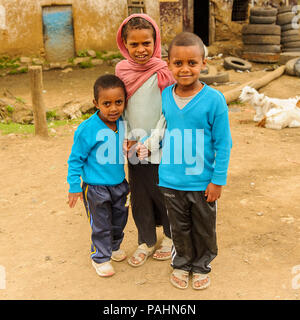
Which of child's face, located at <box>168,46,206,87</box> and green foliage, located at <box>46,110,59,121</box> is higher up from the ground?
child's face, located at <box>168,46,206,87</box>

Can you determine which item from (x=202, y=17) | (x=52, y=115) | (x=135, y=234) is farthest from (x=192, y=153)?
(x=202, y=17)

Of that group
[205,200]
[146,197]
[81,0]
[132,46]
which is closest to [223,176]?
[205,200]

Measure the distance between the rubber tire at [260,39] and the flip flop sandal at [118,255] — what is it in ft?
30.9

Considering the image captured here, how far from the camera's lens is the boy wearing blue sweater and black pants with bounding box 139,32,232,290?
6.92ft

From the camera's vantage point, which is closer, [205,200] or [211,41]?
[205,200]

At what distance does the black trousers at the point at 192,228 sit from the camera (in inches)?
89.5

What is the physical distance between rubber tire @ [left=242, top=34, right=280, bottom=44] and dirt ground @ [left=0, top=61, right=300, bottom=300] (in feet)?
20.3

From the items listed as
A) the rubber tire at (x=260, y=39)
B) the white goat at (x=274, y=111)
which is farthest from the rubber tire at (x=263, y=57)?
the white goat at (x=274, y=111)

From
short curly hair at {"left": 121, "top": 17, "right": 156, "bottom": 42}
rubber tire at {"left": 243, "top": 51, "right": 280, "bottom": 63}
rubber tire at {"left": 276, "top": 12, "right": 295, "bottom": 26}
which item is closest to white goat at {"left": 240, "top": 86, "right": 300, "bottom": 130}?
short curly hair at {"left": 121, "top": 17, "right": 156, "bottom": 42}

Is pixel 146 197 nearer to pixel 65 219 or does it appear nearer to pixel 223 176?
pixel 223 176

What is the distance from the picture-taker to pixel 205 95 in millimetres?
2119

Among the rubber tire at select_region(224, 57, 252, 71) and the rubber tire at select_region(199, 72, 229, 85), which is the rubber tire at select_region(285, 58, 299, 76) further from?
the rubber tire at select_region(199, 72, 229, 85)

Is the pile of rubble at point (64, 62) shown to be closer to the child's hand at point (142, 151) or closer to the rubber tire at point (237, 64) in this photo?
the rubber tire at point (237, 64)

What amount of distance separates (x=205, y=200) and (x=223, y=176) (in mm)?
186
